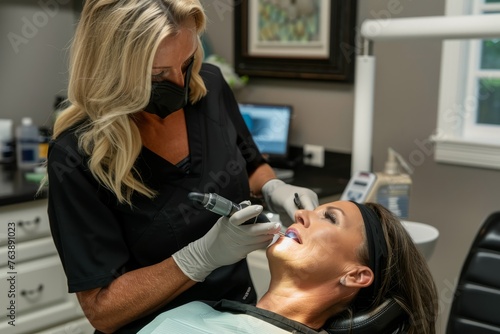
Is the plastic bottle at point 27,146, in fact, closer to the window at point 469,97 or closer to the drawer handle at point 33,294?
the drawer handle at point 33,294

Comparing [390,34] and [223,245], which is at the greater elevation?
[390,34]

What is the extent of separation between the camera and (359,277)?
1.42 m

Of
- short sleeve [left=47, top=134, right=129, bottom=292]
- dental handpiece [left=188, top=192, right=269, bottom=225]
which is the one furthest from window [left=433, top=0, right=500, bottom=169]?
short sleeve [left=47, top=134, right=129, bottom=292]

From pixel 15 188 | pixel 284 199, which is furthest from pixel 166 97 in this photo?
pixel 15 188

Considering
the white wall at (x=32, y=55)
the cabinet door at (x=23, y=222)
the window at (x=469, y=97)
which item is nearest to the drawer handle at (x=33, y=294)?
the cabinet door at (x=23, y=222)

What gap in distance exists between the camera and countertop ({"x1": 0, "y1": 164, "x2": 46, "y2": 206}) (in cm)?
223

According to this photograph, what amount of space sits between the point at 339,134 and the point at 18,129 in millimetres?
1534

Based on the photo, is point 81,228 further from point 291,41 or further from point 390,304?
point 291,41

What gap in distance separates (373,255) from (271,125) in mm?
1505

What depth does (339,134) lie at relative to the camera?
2.75 meters

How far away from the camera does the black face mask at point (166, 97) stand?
4.19 feet

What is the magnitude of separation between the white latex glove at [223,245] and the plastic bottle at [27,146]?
1.69 m

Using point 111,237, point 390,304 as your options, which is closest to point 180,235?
point 111,237

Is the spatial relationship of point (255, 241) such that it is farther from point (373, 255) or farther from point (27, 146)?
point (27, 146)
